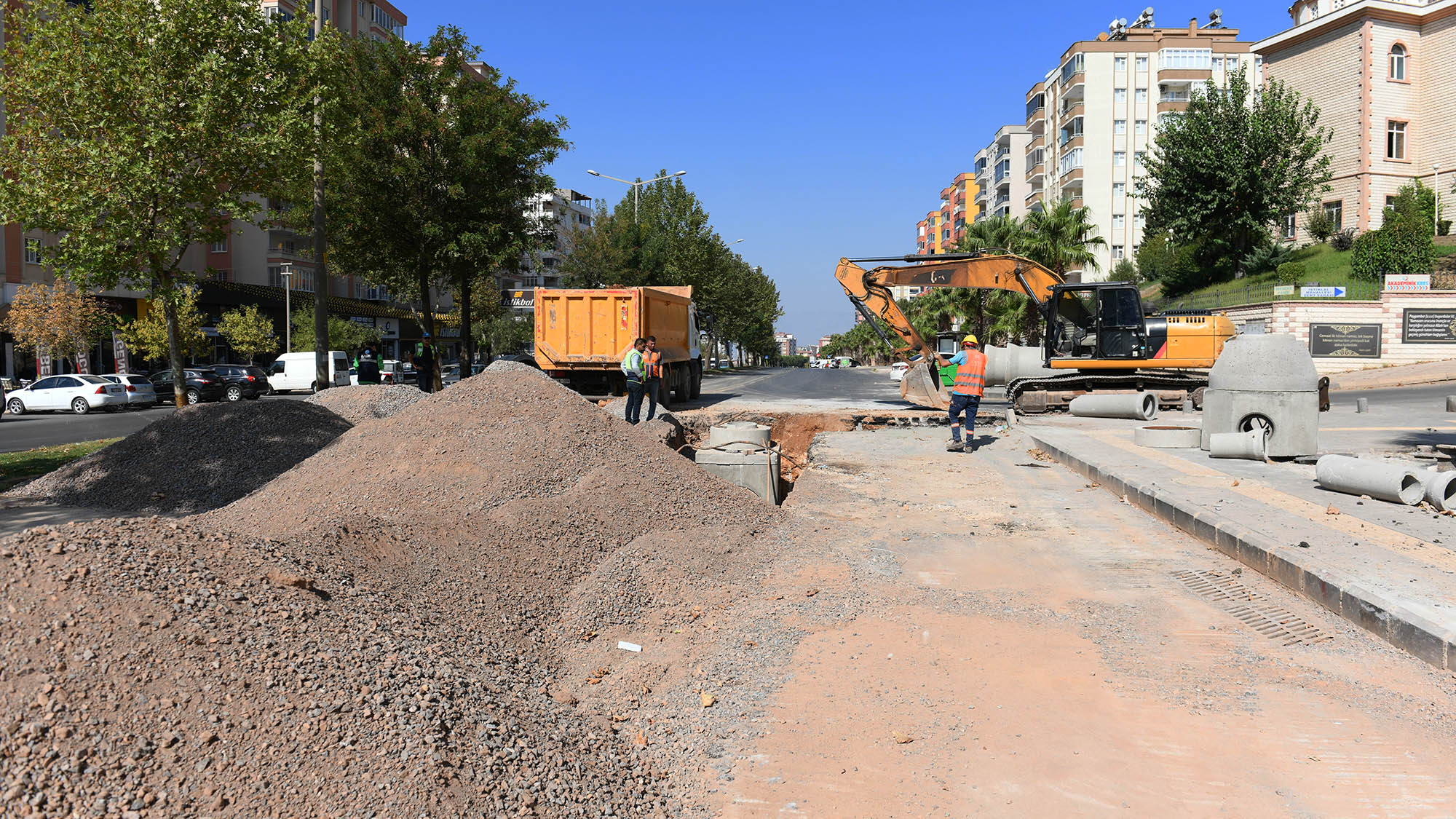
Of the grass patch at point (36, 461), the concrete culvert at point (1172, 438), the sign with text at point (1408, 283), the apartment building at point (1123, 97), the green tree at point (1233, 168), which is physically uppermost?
the apartment building at point (1123, 97)

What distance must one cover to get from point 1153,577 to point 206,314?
45160 millimetres

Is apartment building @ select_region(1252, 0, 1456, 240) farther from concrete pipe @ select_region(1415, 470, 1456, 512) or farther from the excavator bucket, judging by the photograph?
concrete pipe @ select_region(1415, 470, 1456, 512)

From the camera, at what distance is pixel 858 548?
7.35m

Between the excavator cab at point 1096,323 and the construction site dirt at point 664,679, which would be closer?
the construction site dirt at point 664,679

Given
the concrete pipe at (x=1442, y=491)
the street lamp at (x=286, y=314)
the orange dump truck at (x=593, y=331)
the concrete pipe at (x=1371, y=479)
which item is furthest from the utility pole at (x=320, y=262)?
the street lamp at (x=286, y=314)

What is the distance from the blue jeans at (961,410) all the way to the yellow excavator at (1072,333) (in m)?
5.90

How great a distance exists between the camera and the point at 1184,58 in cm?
6475

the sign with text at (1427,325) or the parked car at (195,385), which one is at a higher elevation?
the sign with text at (1427,325)

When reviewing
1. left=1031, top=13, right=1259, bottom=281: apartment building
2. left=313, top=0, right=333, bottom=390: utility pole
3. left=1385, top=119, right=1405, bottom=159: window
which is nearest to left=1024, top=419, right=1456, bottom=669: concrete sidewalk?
left=313, top=0, right=333, bottom=390: utility pole

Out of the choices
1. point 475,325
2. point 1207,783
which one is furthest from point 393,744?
point 475,325

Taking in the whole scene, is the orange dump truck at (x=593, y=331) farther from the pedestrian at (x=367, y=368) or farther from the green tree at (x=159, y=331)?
the green tree at (x=159, y=331)

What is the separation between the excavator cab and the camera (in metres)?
19.8

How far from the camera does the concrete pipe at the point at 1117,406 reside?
732 inches

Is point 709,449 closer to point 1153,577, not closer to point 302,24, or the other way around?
point 1153,577
